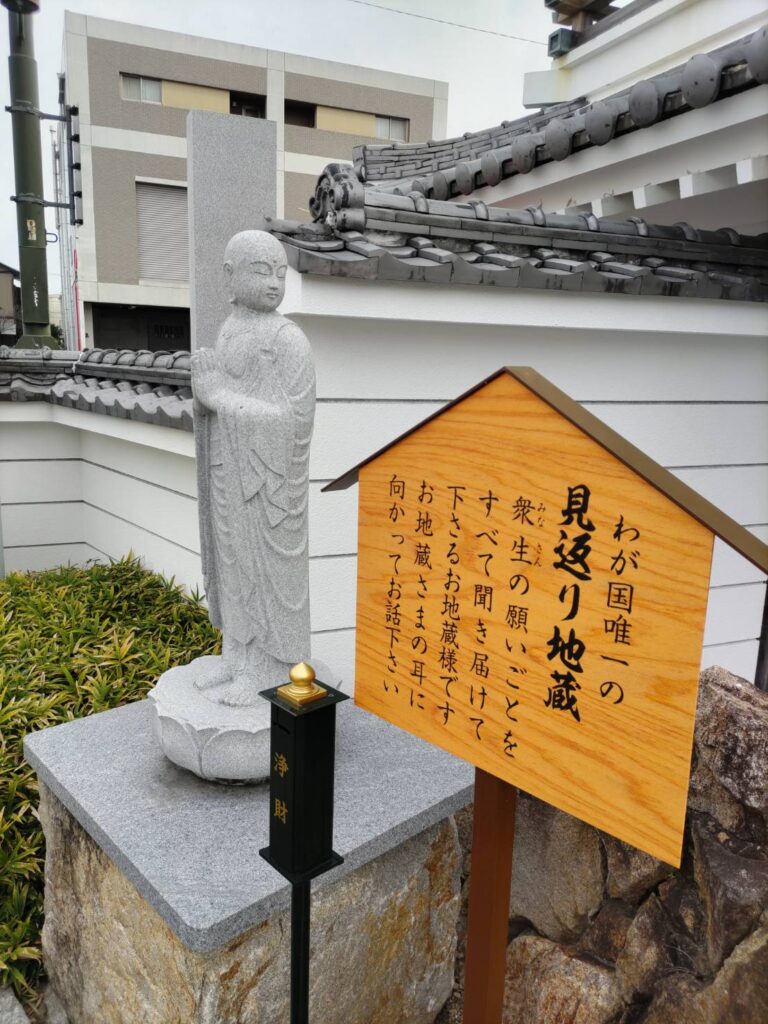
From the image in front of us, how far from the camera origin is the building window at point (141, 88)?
63.4 feet

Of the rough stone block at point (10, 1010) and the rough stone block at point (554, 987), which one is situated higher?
the rough stone block at point (554, 987)

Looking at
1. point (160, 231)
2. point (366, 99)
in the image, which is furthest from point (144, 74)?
point (366, 99)

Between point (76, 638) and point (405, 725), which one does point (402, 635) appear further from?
point (76, 638)

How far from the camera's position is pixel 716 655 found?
5.39 meters

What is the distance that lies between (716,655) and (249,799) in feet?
12.4

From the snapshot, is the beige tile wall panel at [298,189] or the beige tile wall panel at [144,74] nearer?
the beige tile wall panel at [144,74]

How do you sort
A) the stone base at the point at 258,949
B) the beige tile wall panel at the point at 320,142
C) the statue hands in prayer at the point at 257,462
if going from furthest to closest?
the beige tile wall panel at the point at 320,142 → the statue hands in prayer at the point at 257,462 → the stone base at the point at 258,949

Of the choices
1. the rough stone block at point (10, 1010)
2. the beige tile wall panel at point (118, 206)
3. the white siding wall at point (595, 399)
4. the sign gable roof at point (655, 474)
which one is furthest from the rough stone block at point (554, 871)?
the beige tile wall panel at point (118, 206)

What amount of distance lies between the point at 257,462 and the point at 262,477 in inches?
2.6

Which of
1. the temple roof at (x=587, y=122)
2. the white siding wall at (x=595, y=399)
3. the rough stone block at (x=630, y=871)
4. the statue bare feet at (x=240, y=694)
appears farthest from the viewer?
the white siding wall at (x=595, y=399)

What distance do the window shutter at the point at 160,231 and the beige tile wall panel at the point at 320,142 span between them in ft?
11.9

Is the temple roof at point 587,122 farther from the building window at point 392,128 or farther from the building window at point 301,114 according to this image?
the building window at point 392,128

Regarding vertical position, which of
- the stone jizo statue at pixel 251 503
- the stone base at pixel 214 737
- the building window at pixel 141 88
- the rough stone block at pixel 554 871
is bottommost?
the rough stone block at pixel 554 871

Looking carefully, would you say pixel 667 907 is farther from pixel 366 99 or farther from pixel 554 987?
pixel 366 99
